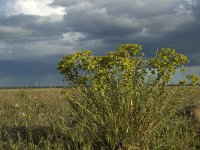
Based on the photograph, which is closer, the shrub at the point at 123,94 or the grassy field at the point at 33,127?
the shrub at the point at 123,94

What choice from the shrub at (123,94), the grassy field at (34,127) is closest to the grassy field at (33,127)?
the grassy field at (34,127)

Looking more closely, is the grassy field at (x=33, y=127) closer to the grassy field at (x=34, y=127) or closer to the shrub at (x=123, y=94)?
the grassy field at (x=34, y=127)

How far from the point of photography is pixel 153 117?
26.8 feet

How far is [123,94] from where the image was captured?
307 inches

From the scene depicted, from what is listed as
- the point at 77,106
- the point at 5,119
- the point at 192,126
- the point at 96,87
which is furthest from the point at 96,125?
the point at 5,119

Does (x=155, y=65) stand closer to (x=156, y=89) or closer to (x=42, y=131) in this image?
(x=156, y=89)

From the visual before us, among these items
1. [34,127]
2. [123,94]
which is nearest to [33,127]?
[34,127]

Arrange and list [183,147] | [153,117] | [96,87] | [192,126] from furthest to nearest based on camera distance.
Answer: [192,126] < [183,147] < [153,117] < [96,87]

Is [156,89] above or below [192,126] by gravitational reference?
above

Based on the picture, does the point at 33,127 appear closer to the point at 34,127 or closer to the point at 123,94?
the point at 34,127

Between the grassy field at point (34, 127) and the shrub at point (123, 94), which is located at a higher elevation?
the shrub at point (123, 94)

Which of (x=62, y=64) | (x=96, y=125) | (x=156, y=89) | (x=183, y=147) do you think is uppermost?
(x=62, y=64)

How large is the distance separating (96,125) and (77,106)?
0.53 metres

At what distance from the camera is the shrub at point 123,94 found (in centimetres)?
775
